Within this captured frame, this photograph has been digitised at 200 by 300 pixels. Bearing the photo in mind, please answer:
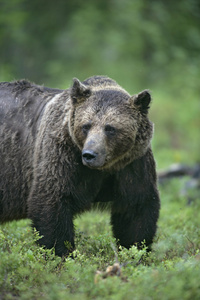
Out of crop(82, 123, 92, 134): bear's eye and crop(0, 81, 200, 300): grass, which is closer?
crop(0, 81, 200, 300): grass

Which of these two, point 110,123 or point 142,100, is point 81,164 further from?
point 142,100

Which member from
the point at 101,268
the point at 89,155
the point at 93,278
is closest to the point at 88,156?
the point at 89,155

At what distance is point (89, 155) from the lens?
5.06 metres

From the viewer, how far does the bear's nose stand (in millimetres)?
5039

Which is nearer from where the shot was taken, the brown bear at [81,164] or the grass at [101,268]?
the grass at [101,268]

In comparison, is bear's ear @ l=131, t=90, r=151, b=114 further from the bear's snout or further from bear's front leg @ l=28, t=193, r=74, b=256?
bear's front leg @ l=28, t=193, r=74, b=256

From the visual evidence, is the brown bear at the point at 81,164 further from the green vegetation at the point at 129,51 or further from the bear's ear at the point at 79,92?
the green vegetation at the point at 129,51

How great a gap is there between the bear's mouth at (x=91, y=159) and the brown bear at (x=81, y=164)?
0.03ft

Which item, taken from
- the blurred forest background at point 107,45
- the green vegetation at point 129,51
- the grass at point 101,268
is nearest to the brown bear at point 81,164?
the grass at point 101,268

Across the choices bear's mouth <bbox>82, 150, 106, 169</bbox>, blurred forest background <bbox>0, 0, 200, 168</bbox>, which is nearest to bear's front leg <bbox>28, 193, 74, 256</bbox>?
bear's mouth <bbox>82, 150, 106, 169</bbox>

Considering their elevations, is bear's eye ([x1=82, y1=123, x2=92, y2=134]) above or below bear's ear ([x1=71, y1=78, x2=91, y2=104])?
below

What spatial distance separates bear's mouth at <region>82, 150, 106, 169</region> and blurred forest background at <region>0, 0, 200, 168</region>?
12.4 meters

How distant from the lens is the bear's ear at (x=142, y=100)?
18.2ft

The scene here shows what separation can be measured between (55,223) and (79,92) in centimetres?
152
